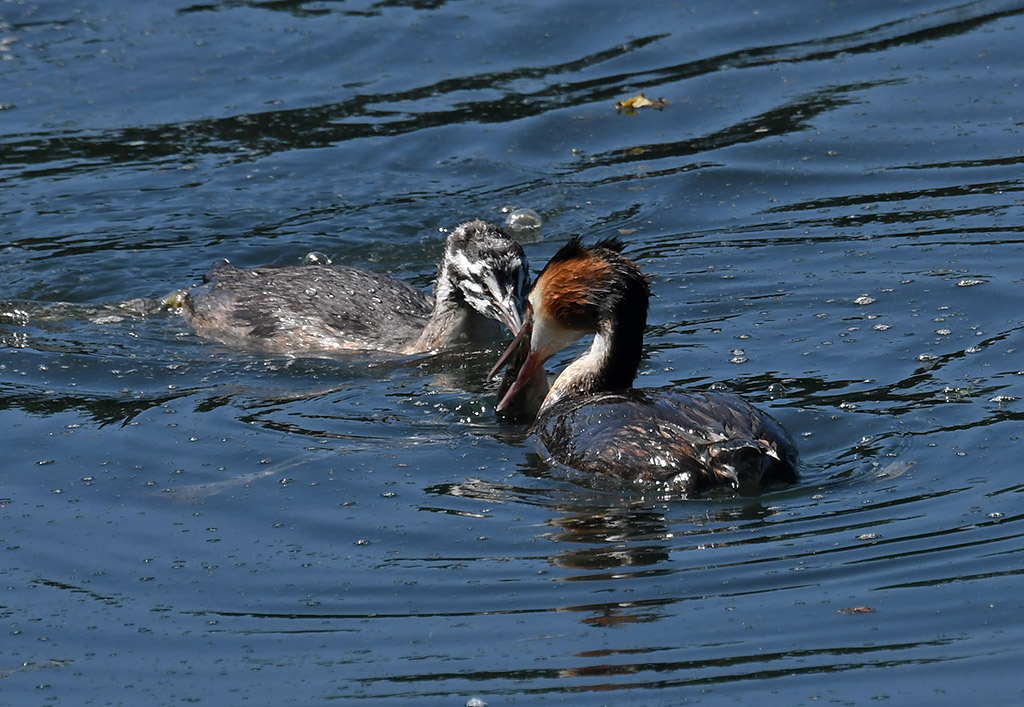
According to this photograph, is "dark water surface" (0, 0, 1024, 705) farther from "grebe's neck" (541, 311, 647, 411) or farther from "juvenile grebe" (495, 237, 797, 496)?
"grebe's neck" (541, 311, 647, 411)

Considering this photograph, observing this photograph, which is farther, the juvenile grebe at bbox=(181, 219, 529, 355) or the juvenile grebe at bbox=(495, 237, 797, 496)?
the juvenile grebe at bbox=(181, 219, 529, 355)

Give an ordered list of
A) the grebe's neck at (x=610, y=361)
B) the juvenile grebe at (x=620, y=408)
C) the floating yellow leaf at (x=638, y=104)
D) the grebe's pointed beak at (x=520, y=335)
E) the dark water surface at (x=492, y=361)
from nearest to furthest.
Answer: the dark water surface at (x=492, y=361) < the juvenile grebe at (x=620, y=408) < the grebe's neck at (x=610, y=361) < the grebe's pointed beak at (x=520, y=335) < the floating yellow leaf at (x=638, y=104)

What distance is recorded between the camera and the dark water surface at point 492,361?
603 centimetres

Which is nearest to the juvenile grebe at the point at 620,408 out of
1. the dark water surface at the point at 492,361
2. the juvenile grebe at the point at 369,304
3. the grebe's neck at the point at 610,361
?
the grebe's neck at the point at 610,361

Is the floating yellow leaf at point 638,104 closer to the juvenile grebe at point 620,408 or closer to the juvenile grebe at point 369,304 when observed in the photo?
the juvenile grebe at point 369,304

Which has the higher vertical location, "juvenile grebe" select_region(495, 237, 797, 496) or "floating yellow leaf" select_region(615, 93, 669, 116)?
"floating yellow leaf" select_region(615, 93, 669, 116)

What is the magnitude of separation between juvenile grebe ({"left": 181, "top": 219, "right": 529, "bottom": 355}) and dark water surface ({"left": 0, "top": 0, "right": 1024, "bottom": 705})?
0.90 feet

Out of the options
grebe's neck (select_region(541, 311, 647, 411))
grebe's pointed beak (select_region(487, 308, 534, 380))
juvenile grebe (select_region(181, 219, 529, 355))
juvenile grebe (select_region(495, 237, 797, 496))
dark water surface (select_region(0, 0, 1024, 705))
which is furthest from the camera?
juvenile grebe (select_region(181, 219, 529, 355))

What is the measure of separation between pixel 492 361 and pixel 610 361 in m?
2.10

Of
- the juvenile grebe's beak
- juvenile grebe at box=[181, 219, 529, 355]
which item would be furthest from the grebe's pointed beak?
juvenile grebe at box=[181, 219, 529, 355]

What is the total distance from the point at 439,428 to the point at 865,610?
318cm

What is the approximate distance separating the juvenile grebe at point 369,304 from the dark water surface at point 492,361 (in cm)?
27

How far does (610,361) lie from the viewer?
841 centimetres

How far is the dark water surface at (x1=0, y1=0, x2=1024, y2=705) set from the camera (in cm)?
603
